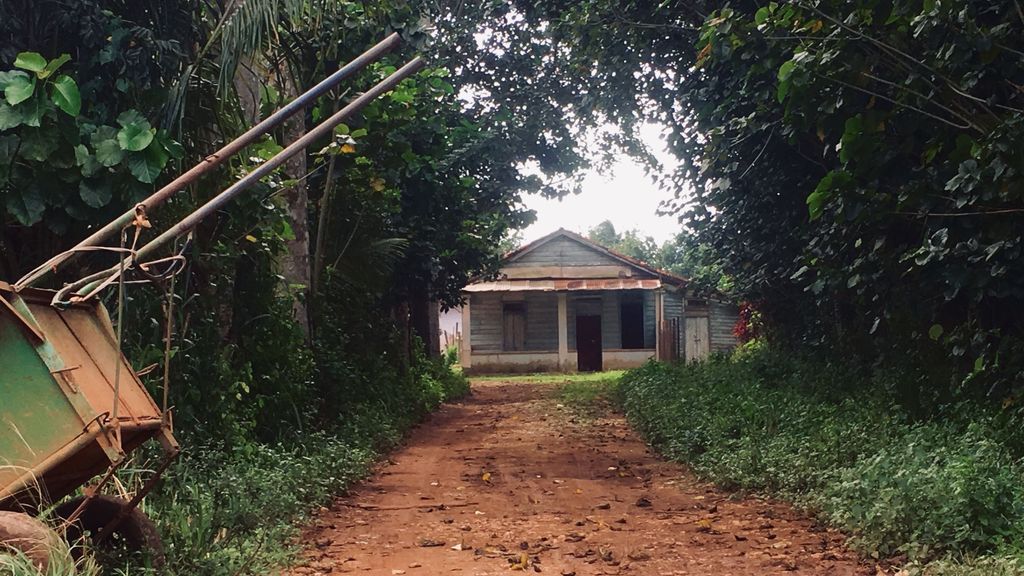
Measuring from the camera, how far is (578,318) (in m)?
31.7

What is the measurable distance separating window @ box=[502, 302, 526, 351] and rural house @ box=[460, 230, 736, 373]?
34mm

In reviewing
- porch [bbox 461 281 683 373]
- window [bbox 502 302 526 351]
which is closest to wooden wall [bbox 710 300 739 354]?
porch [bbox 461 281 683 373]

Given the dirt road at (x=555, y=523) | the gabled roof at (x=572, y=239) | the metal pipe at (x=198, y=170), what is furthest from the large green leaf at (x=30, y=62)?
the gabled roof at (x=572, y=239)

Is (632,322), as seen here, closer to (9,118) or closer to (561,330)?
(561,330)

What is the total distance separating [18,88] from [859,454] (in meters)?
6.46

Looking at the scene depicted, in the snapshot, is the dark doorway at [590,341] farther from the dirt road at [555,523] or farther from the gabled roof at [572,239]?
the dirt road at [555,523]

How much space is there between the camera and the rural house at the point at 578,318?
30188 mm

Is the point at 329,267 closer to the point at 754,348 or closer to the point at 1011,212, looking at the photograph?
the point at 1011,212

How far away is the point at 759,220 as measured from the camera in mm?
12031

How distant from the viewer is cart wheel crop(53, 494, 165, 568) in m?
4.72

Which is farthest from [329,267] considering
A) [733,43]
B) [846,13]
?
[846,13]

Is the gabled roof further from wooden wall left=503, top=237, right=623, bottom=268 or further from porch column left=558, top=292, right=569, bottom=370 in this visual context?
porch column left=558, top=292, right=569, bottom=370

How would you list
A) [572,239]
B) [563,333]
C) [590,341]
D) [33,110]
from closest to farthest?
[33,110] → [563,333] → [590,341] → [572,239]

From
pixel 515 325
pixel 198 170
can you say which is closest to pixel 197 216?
pixel 198 170
